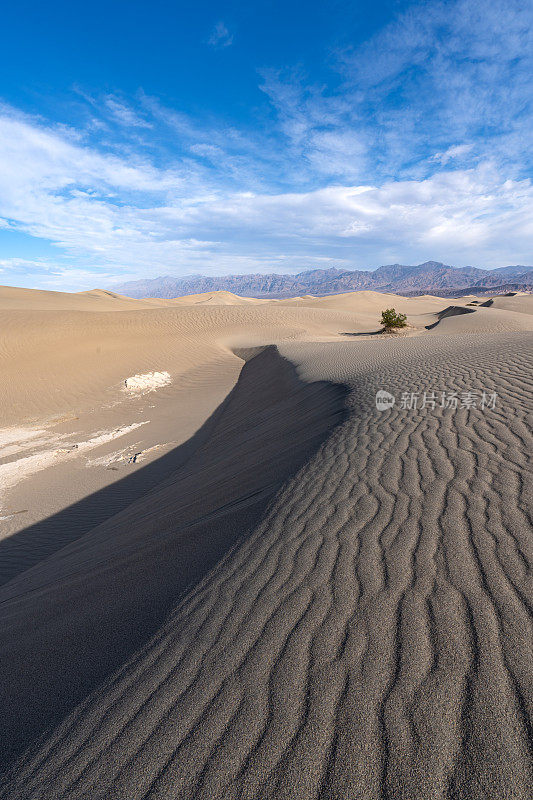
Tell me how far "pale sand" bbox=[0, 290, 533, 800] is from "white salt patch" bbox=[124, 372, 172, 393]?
8462 mm

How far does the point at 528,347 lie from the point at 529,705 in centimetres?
927

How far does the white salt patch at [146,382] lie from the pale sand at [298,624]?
8.46 meters

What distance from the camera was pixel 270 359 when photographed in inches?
584

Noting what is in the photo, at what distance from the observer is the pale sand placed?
4.95 feet

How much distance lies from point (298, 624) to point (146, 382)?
13891 mm

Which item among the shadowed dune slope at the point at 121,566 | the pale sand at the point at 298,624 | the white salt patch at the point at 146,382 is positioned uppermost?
the pale sand at the point at 298,624

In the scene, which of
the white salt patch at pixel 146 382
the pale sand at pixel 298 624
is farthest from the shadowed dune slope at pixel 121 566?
the white salt patch at pixel 146 382

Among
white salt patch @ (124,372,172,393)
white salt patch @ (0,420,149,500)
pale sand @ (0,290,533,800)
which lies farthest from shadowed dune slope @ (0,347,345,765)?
white salt patch @ (124,372,172,393)

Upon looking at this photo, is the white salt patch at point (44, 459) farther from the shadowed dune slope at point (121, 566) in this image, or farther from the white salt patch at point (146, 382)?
the white salt patch at point (146, 382)

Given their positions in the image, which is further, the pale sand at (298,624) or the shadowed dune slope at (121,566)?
the shadowed dune slope at (121,566)

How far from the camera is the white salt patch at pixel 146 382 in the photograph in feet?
47.8

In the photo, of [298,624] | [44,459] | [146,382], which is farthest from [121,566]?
[146,382]

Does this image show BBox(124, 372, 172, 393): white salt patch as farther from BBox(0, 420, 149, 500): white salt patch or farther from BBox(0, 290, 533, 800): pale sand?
BBox(0, 290, 533, 800): pale sand

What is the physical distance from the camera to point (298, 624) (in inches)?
84.2
